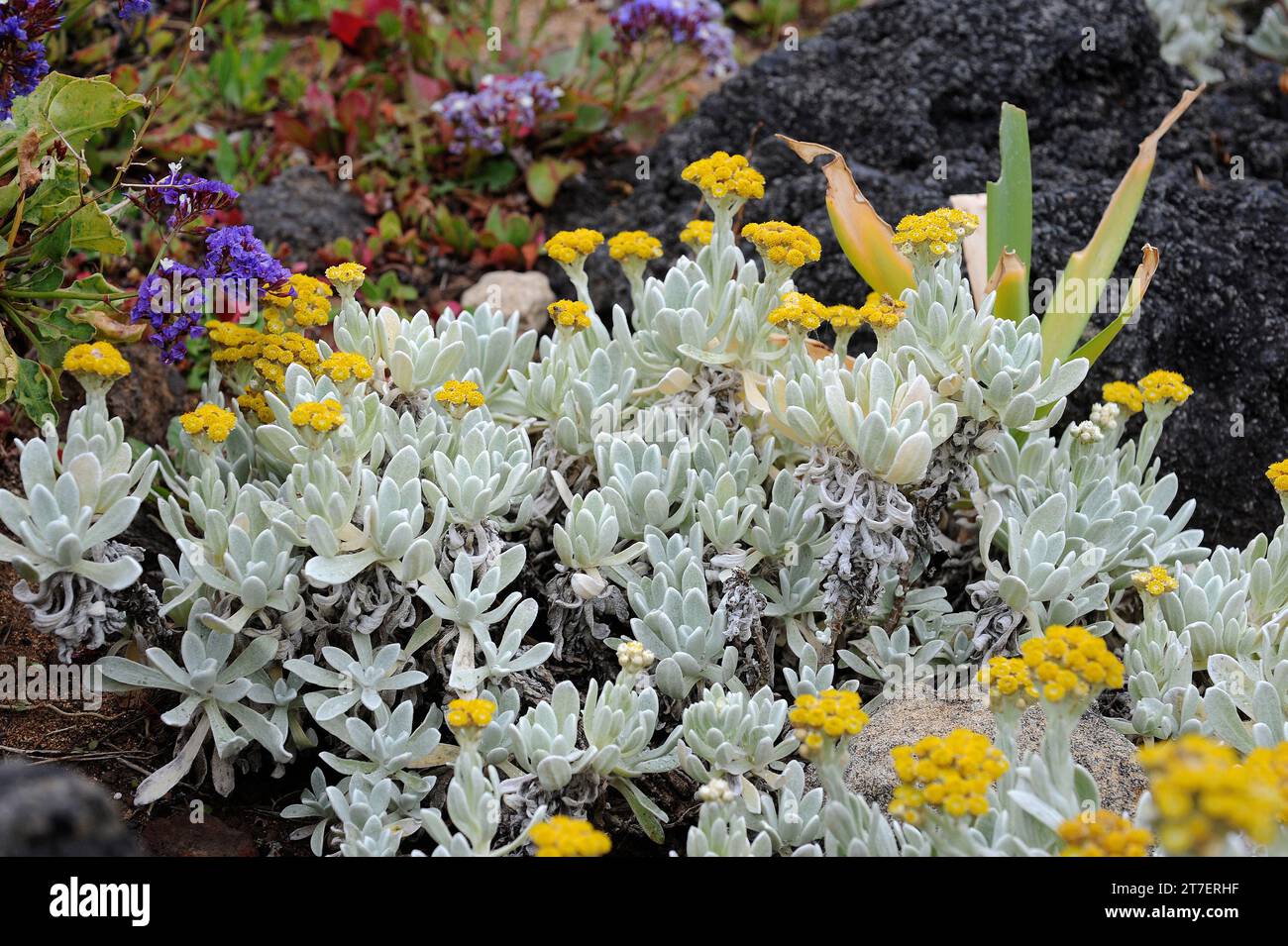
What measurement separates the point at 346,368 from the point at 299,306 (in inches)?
17.0

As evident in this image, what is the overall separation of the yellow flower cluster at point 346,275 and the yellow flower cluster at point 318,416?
0.57m

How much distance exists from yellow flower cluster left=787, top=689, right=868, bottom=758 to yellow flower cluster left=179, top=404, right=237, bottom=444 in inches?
57.7

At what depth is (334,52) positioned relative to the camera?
580cm

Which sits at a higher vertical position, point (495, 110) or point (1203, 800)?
point (495, 110)

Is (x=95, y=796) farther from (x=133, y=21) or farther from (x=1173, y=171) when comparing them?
(x=133, y=21)

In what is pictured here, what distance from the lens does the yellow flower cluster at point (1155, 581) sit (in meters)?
2.91

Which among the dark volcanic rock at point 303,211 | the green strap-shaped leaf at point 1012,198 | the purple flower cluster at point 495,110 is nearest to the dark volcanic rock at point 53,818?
the green strap-shaped leaf at point 1012,198

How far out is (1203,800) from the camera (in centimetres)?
174

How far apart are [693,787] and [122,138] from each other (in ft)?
12.9

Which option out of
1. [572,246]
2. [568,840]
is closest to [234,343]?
[572,246]

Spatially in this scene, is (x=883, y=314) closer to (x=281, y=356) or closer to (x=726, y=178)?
(x=726, y=178)

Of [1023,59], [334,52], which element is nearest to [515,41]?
[334,52]

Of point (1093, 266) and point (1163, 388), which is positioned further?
point (1093, 266)
